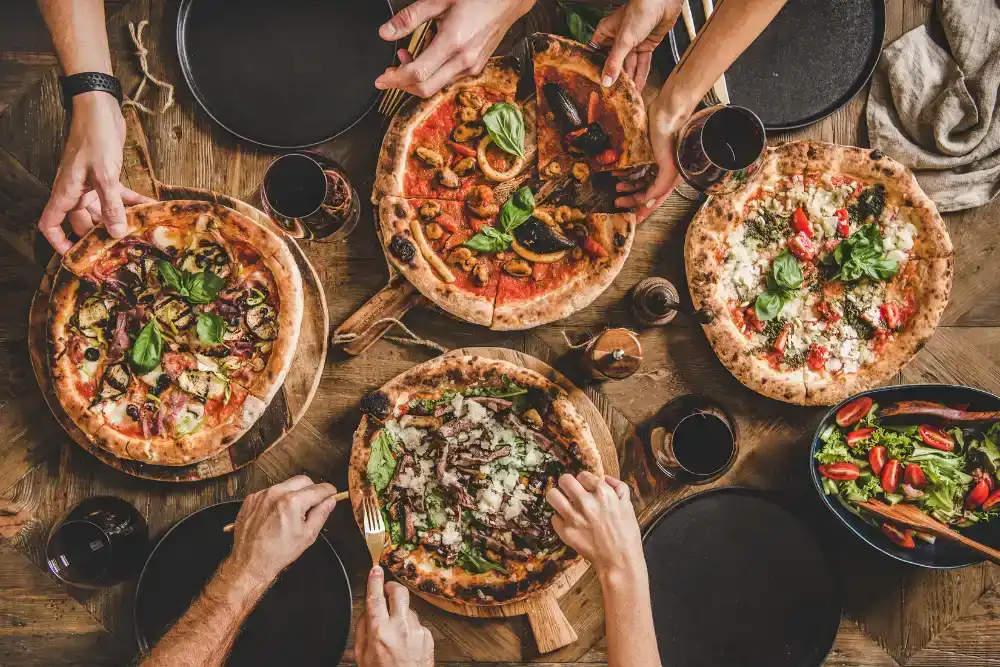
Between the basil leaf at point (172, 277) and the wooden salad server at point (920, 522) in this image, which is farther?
the basil leaf at point (172, 277)

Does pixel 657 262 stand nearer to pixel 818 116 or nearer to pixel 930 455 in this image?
pixel 818 116

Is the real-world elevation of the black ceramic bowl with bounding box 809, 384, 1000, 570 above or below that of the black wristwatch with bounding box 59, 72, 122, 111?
below

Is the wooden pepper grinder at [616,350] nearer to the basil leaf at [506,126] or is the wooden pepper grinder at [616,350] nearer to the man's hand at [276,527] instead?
the basil leaf at [506,126]

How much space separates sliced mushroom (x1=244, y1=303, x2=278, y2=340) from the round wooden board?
0.17 meters

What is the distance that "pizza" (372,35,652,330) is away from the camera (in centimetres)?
344

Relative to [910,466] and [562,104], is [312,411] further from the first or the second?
[910,466]

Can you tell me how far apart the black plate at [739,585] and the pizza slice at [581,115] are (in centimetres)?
204

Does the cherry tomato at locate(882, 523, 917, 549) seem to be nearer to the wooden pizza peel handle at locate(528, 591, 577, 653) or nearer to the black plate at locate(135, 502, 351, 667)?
the wooden pizza peel handle at locate(528, 591, 577, 653)

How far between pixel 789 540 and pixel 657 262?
181 centimetres

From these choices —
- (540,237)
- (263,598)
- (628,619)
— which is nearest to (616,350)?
(540,237)

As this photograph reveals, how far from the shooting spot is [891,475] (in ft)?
11.4

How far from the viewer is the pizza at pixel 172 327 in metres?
3.33

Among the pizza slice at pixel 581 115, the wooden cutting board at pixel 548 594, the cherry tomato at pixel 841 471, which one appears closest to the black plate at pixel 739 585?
the cherry tomato at pixel 841 471

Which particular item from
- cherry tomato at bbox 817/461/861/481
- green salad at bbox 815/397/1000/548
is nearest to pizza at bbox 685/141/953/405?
green salad at bbox 815/397/1000/548
